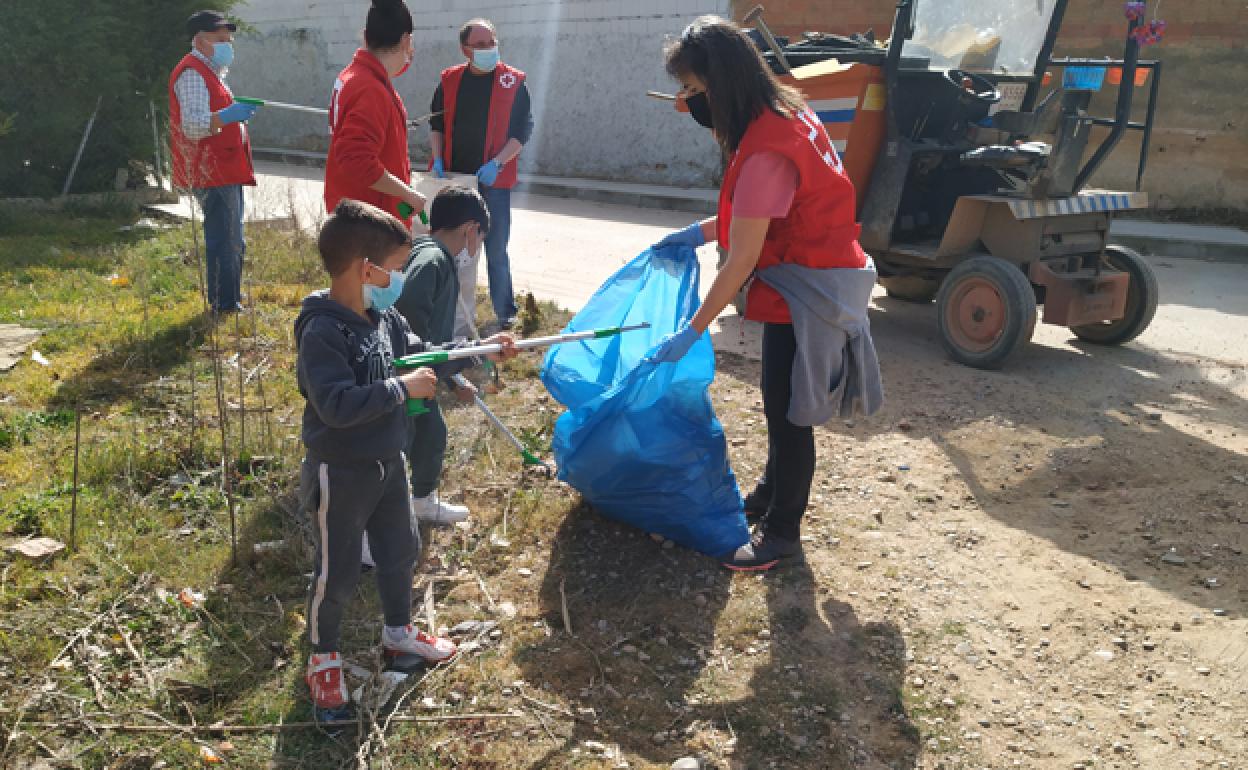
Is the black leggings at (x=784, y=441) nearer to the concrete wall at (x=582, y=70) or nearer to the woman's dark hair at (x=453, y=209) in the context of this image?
the woman's dark hair at (x=453, y=209)

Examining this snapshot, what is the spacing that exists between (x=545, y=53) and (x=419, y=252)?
11918 millimetres

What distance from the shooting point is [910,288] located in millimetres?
6973

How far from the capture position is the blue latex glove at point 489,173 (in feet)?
17.8

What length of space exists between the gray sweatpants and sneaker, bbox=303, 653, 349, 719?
3cm

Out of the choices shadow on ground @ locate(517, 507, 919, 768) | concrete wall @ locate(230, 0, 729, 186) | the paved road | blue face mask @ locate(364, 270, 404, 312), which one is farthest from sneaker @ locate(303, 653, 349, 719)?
concrete wall @ locate(230, 0, 729, 186)

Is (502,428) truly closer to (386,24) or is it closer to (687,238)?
(687,238)

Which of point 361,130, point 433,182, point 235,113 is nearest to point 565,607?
point 361,130

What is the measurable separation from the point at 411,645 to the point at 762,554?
1.23 metres

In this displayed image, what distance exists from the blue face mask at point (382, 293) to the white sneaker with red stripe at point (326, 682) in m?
0.94

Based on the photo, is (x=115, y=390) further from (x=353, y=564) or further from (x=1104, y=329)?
(x=1104, y=329)

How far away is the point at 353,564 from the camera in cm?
253

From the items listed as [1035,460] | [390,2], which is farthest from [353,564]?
[1035,460]

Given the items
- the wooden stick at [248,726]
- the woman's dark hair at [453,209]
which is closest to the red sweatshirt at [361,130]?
the woman's dark hair at [453,209]

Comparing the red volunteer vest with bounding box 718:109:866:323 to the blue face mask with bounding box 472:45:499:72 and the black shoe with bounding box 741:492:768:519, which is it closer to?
the black shoe with bounding box 741:492:768:519
